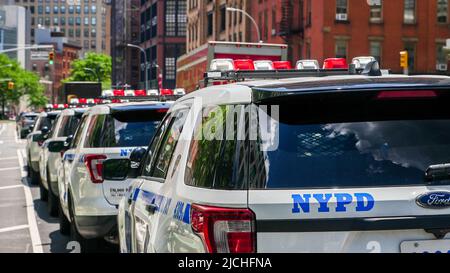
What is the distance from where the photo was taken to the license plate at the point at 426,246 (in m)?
3.82

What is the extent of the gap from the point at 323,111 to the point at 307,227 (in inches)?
22.6

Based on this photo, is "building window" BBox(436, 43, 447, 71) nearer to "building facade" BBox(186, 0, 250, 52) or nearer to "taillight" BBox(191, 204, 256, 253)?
"building facade" BBox(186, 0, 250, 52)

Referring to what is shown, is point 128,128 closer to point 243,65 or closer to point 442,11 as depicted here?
point 243,65

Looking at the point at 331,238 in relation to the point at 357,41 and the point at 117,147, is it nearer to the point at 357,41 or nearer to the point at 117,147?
the point at 117,147

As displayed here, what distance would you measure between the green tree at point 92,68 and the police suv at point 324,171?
178 metres

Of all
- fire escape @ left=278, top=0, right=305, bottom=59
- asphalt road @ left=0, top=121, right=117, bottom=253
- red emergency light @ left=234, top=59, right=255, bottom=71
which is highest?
fire escape @ left=278, top=0, right=305, bottom=59

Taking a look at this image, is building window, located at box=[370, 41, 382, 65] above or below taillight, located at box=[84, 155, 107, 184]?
above

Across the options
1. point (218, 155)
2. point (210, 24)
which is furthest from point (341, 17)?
point (218, 155)

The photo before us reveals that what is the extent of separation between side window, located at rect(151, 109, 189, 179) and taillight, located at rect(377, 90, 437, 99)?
1.44 meters

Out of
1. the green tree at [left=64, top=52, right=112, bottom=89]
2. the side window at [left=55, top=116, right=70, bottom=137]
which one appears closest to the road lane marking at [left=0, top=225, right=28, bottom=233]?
the side window at [left=55, top=116, right=70, bottom=137]

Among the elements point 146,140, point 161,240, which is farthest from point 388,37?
point 161,240

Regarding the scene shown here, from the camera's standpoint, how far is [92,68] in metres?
184

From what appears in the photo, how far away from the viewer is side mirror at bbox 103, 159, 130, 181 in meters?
6.75

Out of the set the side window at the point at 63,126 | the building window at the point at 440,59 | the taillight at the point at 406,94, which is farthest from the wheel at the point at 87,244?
the building window at the point at 440,59
